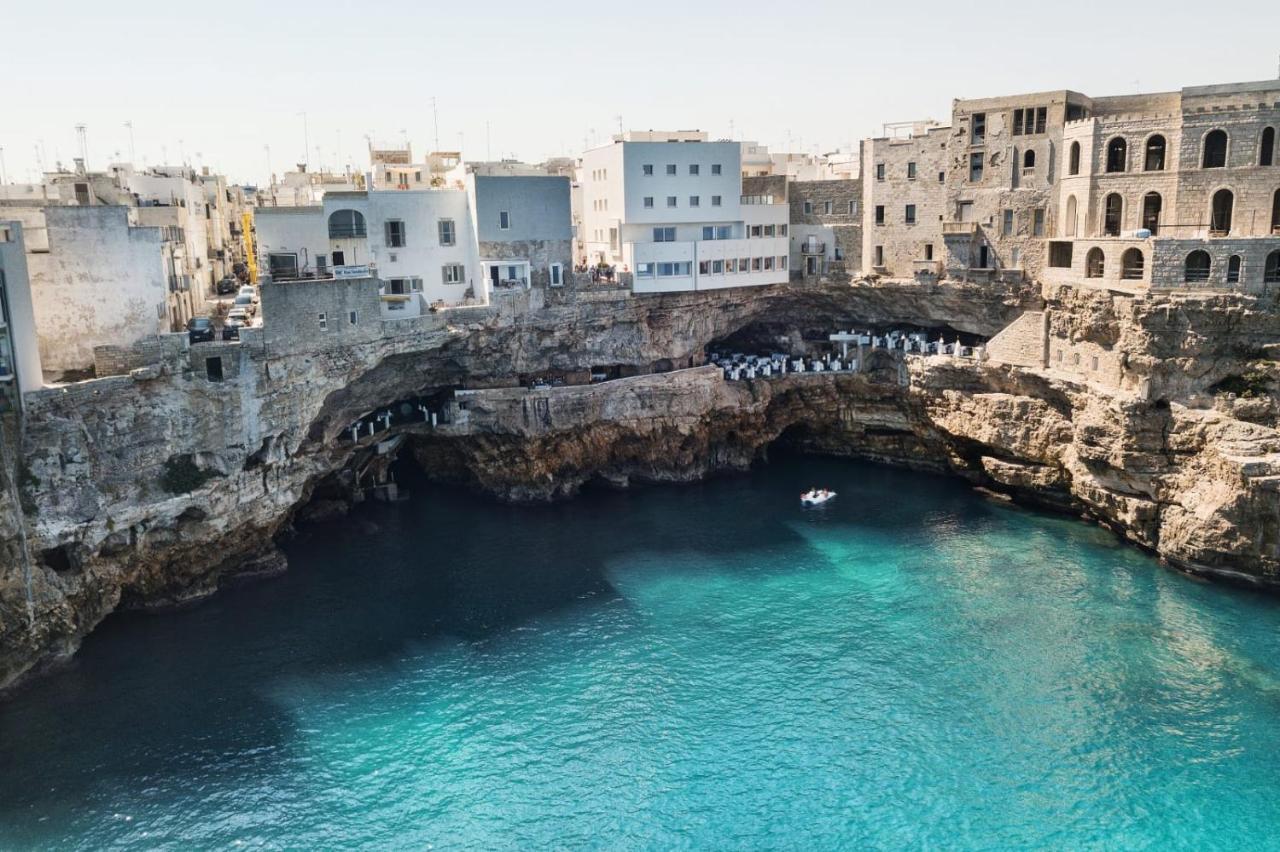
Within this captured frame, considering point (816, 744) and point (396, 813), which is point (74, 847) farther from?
point (816, 744)

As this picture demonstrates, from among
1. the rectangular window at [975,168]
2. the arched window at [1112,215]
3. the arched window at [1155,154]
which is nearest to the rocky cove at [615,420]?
the arched window at [1112,215]

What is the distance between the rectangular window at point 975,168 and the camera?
183 feet

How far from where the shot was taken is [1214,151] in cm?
4669

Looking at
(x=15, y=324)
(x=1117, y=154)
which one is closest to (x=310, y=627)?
(x=15, y=324)

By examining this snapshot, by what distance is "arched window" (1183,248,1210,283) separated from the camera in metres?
43.8

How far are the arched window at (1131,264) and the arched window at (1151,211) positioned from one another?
2365mm

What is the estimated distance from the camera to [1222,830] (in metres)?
27.4

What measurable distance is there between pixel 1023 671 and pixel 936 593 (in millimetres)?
6426

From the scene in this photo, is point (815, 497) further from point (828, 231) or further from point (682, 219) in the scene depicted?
point (828, 231)

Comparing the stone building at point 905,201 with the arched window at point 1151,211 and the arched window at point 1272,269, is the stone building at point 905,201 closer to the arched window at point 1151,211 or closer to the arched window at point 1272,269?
the arched window at point 1151,211

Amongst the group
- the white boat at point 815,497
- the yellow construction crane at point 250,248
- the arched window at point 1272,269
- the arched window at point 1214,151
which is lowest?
the white boat at point 815,497

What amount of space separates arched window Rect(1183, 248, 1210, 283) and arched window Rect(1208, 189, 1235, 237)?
11.1 feet

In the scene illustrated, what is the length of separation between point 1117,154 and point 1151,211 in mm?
3527

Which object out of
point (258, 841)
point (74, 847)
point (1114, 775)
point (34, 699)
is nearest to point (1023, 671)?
point (1114, 775)
